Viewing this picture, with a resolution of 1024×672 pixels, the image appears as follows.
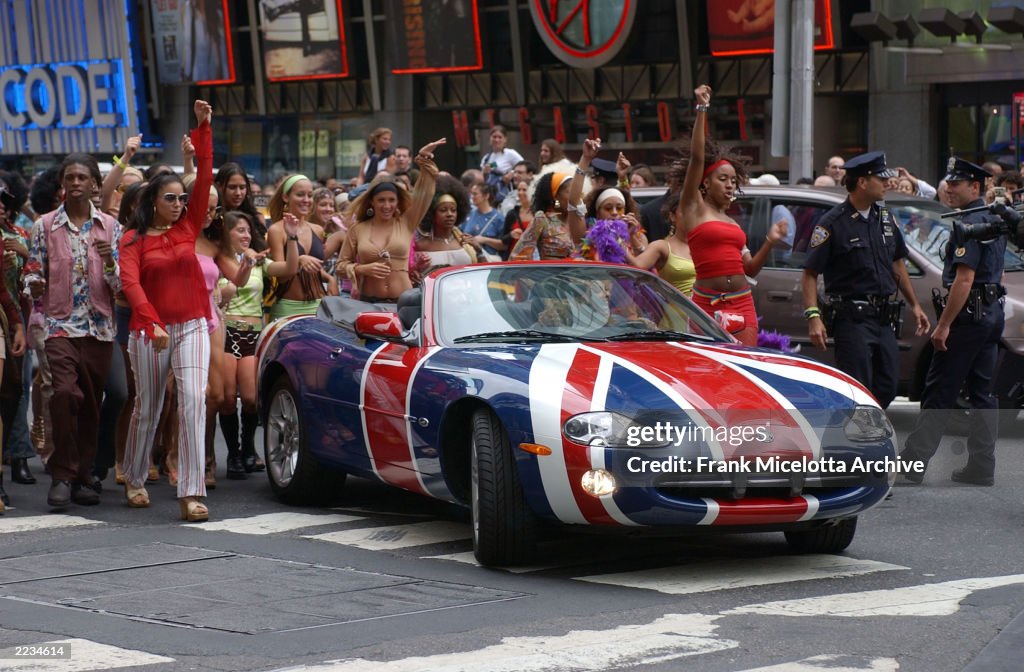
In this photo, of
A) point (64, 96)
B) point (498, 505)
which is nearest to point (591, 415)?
point (498, 505)

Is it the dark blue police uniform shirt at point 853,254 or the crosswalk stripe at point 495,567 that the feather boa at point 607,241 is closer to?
the dark blue police uniform shirt at point 853,254

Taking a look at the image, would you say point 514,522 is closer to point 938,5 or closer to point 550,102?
point 938,5

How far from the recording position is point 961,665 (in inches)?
231

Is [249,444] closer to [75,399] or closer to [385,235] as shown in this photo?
[385,235]

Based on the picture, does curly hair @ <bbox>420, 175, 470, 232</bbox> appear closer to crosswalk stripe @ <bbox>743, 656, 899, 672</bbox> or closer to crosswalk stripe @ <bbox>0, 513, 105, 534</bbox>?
crosswalk stripe @ <bbox>0, 513, 105, 534</bbox>

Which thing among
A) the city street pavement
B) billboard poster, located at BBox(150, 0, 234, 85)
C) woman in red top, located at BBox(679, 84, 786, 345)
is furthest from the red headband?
billboard poster, located at BBox(150, 0, 234, 85)

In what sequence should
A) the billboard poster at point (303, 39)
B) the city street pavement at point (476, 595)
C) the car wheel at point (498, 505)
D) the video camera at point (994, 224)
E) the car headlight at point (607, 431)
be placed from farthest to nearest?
the billboard poster at point (303, 39) < the video camera at point (994, 224) < the car wheel at point (498, 505) < the car headlight at point (607, 431) < the city street pavement at point (476, 595)

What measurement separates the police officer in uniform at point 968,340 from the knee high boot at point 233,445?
13.4 feet

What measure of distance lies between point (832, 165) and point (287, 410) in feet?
33.4

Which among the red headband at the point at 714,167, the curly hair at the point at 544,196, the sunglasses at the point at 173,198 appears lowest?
the curly hair at the point at 544,196

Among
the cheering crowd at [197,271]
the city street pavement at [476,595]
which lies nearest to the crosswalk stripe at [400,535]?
the city street pavement at [476,595]

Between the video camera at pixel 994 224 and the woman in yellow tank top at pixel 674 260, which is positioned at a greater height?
the video camera at pixel 994 224

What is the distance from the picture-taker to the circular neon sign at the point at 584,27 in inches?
1251

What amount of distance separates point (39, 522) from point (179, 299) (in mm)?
1385
